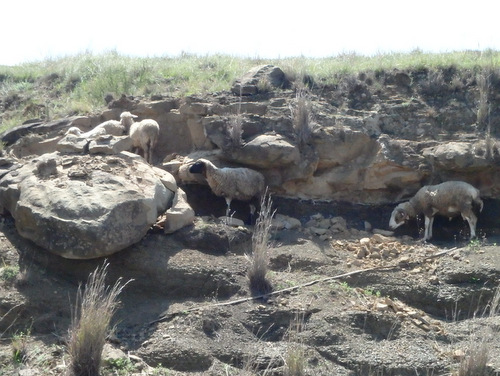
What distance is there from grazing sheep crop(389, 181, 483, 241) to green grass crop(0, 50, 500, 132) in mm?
3660

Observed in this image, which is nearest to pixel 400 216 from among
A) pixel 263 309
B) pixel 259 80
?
pixel 263 309

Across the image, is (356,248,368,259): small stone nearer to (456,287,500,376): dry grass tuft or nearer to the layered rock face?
the layered rock face

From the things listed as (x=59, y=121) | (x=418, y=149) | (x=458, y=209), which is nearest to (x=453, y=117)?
(x=418, y=149)

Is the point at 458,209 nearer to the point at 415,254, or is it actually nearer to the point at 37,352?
the point at 415,254

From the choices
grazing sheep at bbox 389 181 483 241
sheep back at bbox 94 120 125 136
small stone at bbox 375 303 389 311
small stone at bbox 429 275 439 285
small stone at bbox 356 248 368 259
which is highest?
sheep back at bbox 94 120 125 136

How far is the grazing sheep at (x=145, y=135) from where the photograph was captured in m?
14.2

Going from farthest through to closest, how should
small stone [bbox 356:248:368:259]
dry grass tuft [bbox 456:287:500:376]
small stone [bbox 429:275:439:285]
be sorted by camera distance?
small stone [bbox 356:248:368:259] < small stone [bbox 429:275:439:285] < dry grass tuft [bbox 456:287:500:376]

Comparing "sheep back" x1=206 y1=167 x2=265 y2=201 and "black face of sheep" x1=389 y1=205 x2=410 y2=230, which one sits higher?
"sheep back" x1=206 y1=167 x2=265 y2=201

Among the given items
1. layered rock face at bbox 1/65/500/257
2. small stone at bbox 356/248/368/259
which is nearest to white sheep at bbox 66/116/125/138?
layered rock face at bbox 1/65/500/257

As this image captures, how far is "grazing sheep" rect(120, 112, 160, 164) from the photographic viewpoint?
46.8 ft

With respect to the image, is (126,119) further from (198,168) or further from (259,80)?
(259,80)

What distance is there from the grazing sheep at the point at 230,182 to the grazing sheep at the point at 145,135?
1137mm

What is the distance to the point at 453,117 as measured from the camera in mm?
14922

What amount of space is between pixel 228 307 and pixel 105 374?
2092 millimetres
